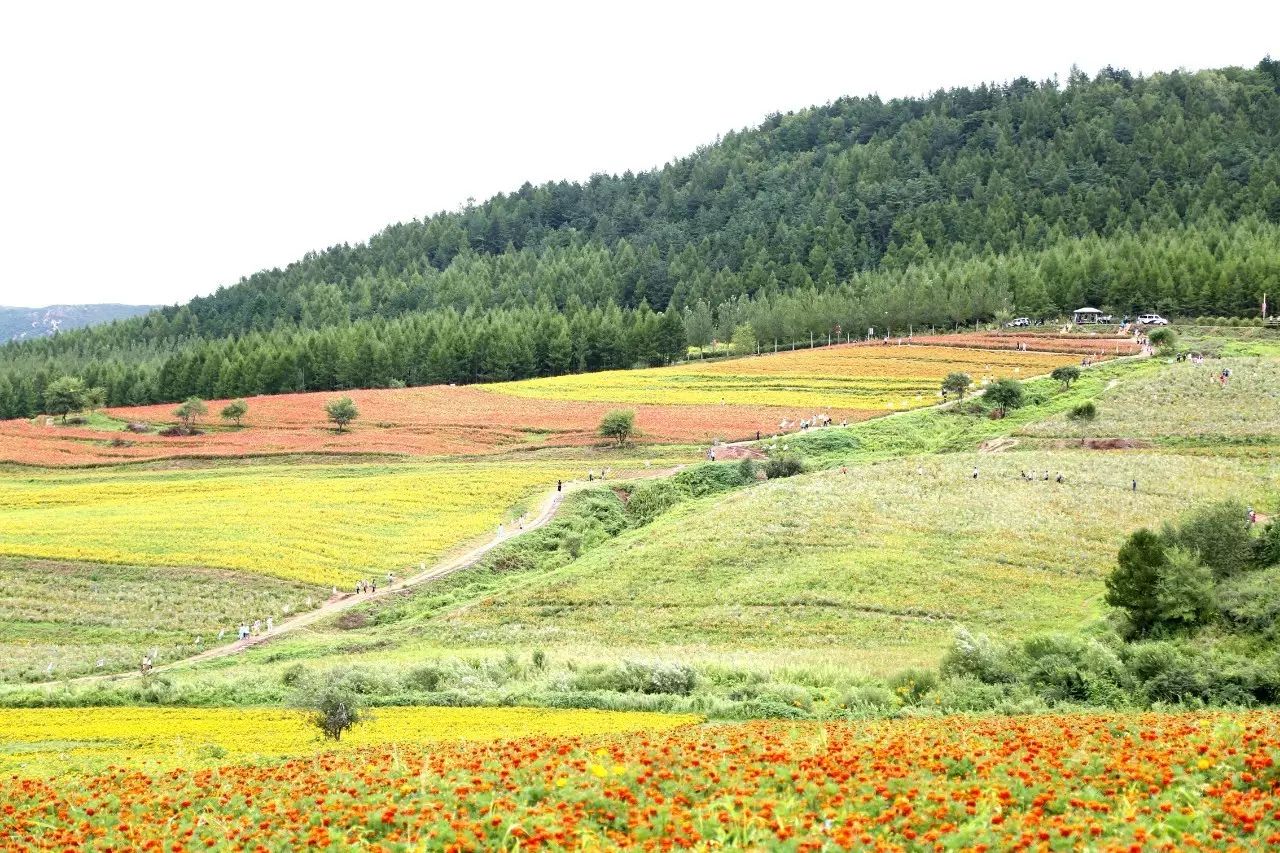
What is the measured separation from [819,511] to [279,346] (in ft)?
375

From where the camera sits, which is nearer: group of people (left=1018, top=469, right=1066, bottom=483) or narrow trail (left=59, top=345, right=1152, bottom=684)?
narrow trail (left=59, top=345, right=1152, bottom=684)

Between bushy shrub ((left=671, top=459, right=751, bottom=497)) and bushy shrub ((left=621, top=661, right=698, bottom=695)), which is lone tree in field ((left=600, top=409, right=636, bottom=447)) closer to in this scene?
bushy shrub ((left=671, top=459, right=751, bottom=497))

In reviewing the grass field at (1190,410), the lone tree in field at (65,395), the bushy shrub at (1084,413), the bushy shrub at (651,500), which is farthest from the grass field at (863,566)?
the lone tree in field at (65,395)

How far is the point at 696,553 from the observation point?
55.9 m

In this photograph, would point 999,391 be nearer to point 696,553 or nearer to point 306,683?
point 696,553

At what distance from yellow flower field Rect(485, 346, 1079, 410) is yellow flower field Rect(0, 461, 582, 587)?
29027 mm

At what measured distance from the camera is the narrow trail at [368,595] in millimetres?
43656

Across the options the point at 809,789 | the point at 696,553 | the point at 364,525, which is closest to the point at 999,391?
the point at 696,553

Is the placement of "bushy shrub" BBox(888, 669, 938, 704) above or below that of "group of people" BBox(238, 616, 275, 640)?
above

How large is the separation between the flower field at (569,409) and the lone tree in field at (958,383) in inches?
89.4

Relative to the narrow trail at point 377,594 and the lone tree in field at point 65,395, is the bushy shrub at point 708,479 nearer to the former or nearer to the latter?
the narrow trail at point 377,594

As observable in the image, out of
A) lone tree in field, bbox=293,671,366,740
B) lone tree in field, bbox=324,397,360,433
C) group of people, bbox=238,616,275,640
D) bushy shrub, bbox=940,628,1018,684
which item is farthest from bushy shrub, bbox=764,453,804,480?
lone tree in field, bbox=293,671,366,740

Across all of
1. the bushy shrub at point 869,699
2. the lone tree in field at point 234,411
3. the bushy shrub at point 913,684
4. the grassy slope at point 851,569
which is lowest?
the grassy slope at point 851,569

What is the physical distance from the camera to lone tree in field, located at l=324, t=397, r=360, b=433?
100250 mm
